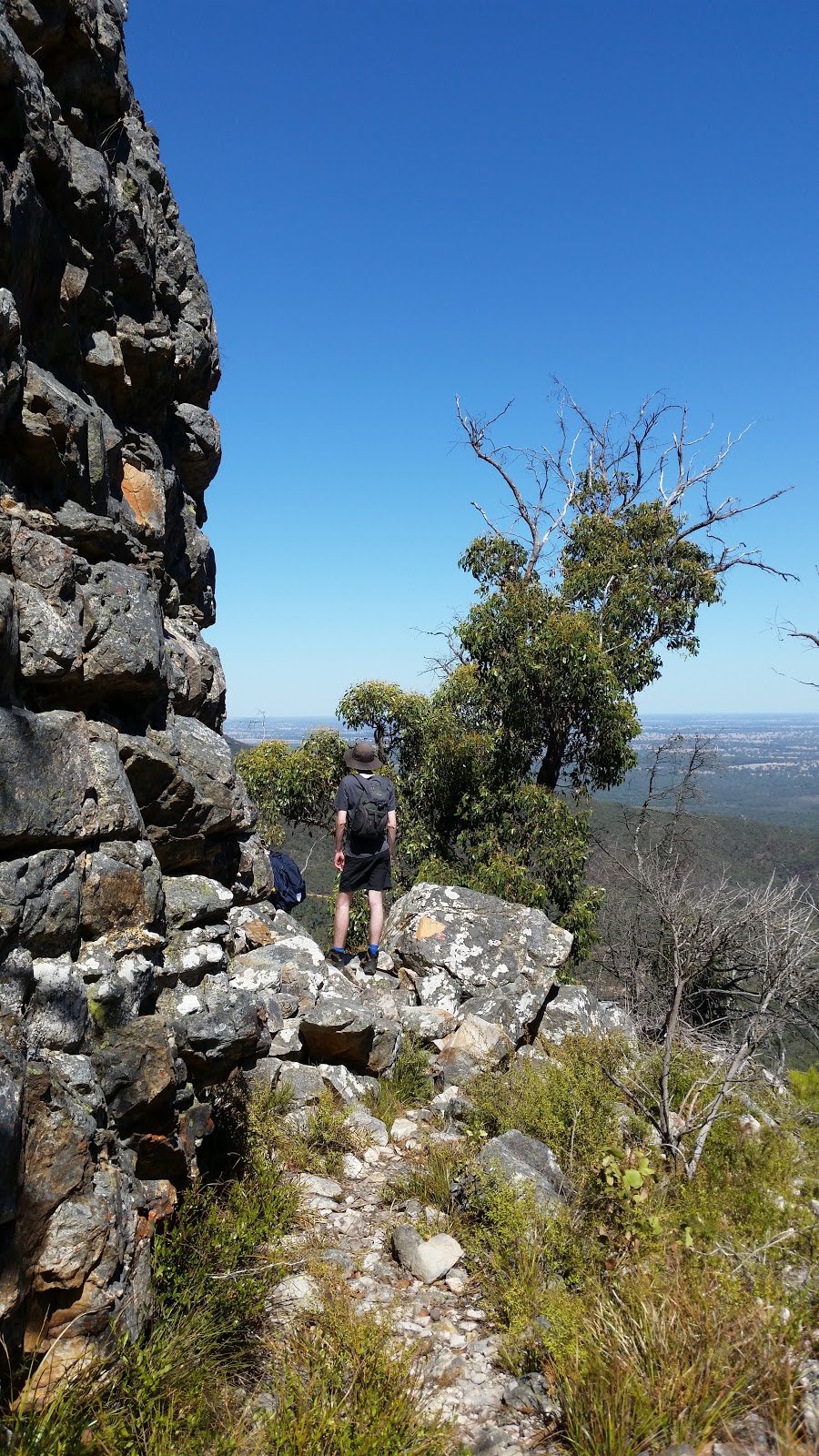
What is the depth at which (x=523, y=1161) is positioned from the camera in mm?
4934

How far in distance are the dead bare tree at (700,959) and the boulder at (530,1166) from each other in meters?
0.71

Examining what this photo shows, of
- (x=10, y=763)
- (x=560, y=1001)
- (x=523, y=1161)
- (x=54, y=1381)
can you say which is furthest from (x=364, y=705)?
(x=54, y=1381)

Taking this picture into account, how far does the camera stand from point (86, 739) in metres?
4.22

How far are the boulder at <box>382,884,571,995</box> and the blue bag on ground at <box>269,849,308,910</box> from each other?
3.52ft

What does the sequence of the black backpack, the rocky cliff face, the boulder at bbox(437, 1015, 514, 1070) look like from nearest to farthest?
the rocky cliff face
the boulder at bbox(437, 1015, 514, 1070)
the black backpack

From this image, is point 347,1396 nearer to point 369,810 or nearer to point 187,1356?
point 187,1356

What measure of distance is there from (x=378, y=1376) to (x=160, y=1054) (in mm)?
1643

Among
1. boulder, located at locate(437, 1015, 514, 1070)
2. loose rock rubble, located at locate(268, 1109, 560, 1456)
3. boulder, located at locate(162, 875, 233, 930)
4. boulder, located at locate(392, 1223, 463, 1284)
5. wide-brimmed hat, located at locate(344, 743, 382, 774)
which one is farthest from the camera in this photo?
wide-brimmed hat, located at locate(344, 743, 382, 774)

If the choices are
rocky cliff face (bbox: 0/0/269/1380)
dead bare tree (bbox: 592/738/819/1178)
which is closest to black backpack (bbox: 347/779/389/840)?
rocky cliff face (bbox: 0/0/269/1380)

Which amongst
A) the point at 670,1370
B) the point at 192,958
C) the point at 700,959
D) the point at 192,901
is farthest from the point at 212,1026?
the point at 700,959

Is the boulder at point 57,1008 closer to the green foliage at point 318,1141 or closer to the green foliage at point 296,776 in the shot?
the green foliage at point 318,1141

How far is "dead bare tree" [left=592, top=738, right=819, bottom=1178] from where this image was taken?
5.99 metres

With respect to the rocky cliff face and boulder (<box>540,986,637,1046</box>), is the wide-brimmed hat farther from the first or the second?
boulder (<box>540,986,637,1046</box>)

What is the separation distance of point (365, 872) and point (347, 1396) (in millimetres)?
5179
